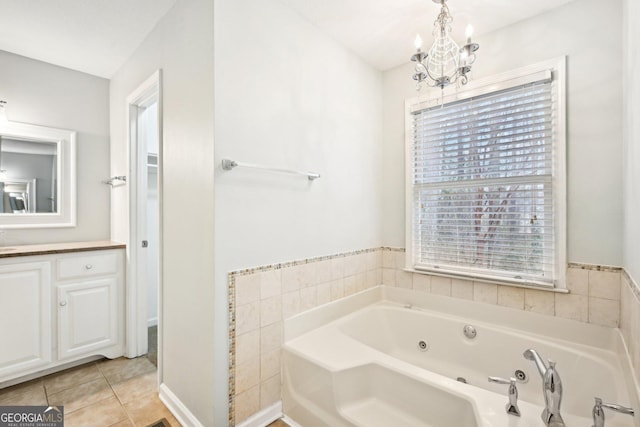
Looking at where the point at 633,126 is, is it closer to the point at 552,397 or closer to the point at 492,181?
the point at 492,181

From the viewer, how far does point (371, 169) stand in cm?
245

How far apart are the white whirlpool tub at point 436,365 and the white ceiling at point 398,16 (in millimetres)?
1875

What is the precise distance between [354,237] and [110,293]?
2004 millimetres

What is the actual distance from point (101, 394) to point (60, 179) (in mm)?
1760

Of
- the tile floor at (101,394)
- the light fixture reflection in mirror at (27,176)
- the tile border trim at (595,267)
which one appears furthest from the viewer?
the light fixture reflection in mirror at (27,176)

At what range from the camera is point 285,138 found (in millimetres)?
1759

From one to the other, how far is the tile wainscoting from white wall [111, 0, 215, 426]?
132 mm

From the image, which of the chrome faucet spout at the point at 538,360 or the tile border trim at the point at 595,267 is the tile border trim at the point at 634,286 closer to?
the tile border trim at the point at 595,267

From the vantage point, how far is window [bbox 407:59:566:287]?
69.9 inches

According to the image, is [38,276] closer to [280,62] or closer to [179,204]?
[179,204]

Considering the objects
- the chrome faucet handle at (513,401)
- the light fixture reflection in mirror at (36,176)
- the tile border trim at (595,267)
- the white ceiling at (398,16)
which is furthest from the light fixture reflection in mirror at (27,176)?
the tile border trim at (595,267)

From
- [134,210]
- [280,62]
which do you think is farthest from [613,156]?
[134,210]

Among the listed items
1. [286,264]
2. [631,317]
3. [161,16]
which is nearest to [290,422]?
[286,264]

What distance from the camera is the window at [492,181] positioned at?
1.78m
